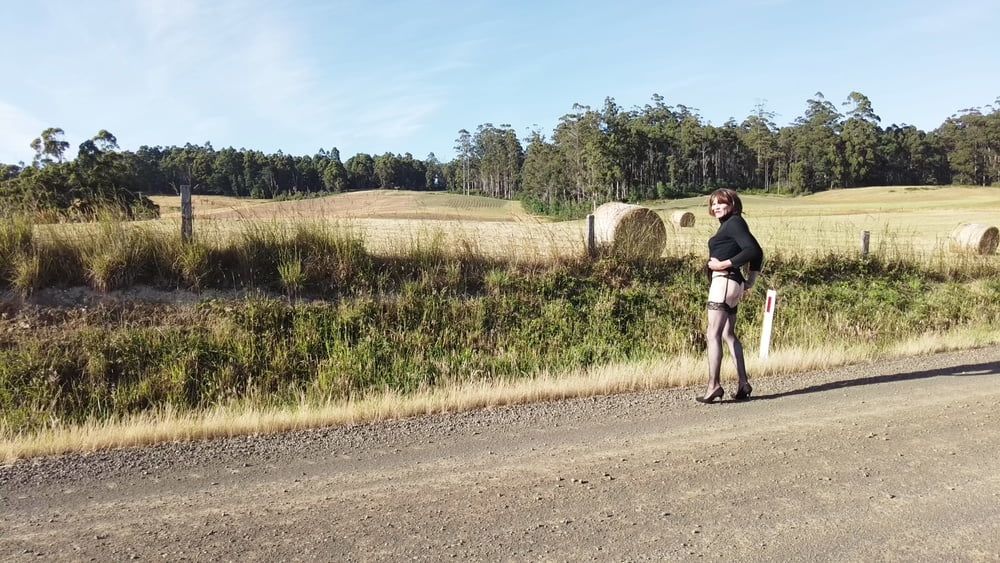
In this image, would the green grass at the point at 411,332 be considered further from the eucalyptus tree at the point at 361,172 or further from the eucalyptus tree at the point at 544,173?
the eucalyptus tree at the point at 361,172

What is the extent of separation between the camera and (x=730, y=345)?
6293mm

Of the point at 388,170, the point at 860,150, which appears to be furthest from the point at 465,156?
the point at 860,150

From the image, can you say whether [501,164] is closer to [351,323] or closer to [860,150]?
[860,150]

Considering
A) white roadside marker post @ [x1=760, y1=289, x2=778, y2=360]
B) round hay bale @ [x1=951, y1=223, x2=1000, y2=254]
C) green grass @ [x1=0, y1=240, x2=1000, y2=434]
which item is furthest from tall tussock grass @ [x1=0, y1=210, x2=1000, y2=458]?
round hay bale @ [x1=951, y1=223, x2=1000, y2=254]

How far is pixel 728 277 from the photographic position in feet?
20.4

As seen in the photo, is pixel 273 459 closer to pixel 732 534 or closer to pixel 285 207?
pixel 732 534

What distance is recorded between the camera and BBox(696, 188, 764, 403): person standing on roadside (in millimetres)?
6104

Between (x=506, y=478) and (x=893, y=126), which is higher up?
(x=893, y=126)

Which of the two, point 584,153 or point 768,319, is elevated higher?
point 584,153

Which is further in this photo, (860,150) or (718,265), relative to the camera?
(860,150)

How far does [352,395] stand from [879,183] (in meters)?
123

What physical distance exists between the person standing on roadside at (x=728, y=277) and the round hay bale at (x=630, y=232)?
776 centimetres

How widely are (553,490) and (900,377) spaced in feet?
16.0

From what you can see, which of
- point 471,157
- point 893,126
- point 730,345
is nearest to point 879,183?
point 893,126
